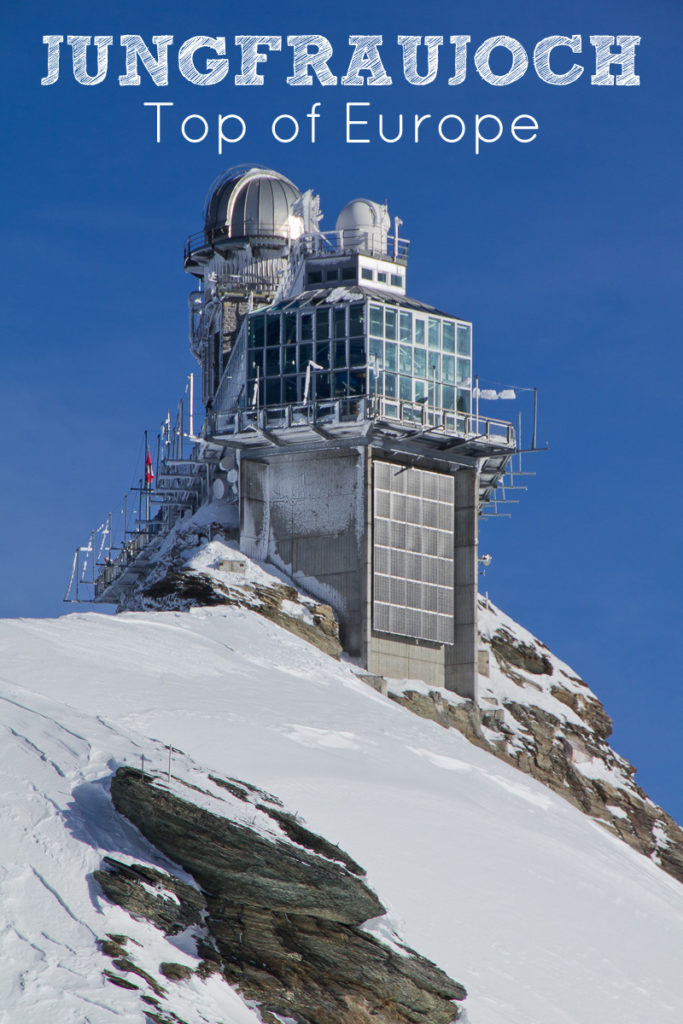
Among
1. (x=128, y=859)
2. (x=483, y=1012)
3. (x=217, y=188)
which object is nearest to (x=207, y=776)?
(x=128, y=859)

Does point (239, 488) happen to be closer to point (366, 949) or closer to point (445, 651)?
point (445, 651)

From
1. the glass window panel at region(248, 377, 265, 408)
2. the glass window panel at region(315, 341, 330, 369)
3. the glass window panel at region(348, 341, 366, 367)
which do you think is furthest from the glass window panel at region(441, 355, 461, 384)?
the glass window panel at region(248, 377, 265, 408)

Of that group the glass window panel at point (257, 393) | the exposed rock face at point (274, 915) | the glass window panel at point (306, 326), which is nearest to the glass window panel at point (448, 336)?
the glass window panel at point (306, 326)

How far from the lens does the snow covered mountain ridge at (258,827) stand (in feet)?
85.0

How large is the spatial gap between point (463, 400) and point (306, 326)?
21.1 feet

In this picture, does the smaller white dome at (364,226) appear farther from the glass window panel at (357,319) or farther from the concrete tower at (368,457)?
the glass window panel at (357,319)

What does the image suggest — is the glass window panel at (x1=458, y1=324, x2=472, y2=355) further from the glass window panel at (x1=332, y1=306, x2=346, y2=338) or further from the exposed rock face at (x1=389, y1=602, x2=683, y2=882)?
the exposed rock face at (x1=389, y1=602, x2=683, y2=882)

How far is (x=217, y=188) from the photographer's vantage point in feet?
278

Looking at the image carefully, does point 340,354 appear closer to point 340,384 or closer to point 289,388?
point 340,384

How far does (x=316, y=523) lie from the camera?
61.8 meters

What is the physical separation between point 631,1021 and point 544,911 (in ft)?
12.6

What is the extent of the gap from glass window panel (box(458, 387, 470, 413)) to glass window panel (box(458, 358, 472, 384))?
1.20ft

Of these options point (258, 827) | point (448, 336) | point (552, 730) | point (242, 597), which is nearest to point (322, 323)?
point (448, 336)

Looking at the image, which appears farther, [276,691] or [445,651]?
[445,651]
